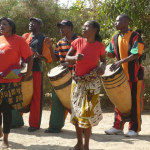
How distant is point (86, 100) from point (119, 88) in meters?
1.07

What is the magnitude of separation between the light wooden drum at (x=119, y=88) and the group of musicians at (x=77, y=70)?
4.1 inches

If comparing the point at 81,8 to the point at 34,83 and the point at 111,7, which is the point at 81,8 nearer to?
the point at 111,7

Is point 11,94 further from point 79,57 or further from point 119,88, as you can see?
point 119,88

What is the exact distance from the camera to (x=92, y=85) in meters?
4.26

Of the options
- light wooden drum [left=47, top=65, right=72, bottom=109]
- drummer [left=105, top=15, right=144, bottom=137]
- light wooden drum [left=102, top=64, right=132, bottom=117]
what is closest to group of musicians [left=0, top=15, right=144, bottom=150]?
drummer [left=105, top=15, right=144, bottom=137]

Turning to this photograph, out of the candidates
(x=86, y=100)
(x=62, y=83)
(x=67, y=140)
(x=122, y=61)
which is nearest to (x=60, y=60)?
(x=62, y=83)

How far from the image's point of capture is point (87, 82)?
14.0 ft

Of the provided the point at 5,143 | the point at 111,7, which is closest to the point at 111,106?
the point at 111,7

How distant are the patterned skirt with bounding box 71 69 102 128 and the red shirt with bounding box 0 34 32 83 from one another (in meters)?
0.83

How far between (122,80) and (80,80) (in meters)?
1.07

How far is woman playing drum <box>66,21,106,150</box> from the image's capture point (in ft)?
13.8

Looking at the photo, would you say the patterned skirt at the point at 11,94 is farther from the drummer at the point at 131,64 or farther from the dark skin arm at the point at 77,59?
the drummer at the point at 131,64

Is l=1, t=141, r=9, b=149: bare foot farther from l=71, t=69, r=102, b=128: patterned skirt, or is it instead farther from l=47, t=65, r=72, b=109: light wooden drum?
l=47, t=65, r=72, b=109: light wooden drum

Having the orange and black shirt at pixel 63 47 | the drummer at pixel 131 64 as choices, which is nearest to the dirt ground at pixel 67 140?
the drummer at pixel 131 64
